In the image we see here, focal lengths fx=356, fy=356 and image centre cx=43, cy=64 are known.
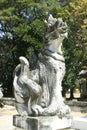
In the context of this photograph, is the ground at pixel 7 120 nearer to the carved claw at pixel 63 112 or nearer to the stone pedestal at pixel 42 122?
the stone pedestal at pixel 42 122

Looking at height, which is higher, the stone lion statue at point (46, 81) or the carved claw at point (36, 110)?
the stone lion statue at point (46, 81)

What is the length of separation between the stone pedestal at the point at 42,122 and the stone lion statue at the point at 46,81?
158mm

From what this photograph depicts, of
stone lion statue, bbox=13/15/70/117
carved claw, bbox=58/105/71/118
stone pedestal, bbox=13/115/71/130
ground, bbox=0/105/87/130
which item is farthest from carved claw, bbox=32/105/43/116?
ground, bbox=0/105/87/130

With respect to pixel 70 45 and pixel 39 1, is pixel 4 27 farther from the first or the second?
pixel 70 45

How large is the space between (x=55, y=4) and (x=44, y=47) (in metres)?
18.6

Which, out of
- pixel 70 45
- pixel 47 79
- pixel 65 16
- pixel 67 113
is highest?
pixel 65 16

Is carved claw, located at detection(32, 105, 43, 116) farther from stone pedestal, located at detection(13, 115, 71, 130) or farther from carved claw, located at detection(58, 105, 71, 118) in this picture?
carved claw, located at detection(58, 105, 71, 118)

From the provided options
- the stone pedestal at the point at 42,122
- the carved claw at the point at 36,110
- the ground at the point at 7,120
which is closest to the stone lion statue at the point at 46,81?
the carved claw at the point at 36,110

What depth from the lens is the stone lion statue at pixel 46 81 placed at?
8.20 meters

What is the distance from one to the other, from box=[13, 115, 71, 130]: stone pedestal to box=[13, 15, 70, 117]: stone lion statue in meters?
0.16

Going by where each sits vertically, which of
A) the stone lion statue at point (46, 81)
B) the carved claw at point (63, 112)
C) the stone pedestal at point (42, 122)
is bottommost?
the stone pedestal at point (42, 122)

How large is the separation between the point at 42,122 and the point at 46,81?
103 cm

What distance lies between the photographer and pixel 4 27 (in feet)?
97.5

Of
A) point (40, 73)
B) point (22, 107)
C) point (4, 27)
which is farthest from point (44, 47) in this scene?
point (4, 27)
